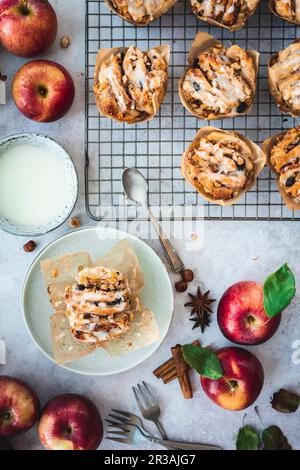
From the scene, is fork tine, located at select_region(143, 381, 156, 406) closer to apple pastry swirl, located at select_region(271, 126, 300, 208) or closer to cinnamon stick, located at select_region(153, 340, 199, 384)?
cinnamon stick, located at select_region(153, 340, 199, 384)

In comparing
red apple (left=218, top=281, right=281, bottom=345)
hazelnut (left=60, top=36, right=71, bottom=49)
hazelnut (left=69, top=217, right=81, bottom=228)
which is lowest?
red apple (left=218, top=281, right=281, bottom=345)

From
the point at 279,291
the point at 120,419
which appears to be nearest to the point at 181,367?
the point at 120,419

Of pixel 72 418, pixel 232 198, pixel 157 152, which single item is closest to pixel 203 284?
pixel 232 198

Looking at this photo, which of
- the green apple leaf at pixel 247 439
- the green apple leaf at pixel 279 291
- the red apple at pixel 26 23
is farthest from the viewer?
the green apple leaf at pixel 247 439

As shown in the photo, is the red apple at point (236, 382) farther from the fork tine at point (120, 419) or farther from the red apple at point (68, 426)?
the red apple at point (68, 426)

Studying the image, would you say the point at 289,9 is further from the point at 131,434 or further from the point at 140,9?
the point at 131,434

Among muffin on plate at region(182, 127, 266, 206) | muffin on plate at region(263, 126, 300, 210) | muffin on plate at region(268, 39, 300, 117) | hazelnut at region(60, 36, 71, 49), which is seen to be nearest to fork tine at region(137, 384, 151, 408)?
muffin on plate at region(182, 127, 266, 206)

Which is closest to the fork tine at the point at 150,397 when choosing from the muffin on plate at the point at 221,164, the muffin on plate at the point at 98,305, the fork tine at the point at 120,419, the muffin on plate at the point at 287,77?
the fork tine at the point at 120,419
